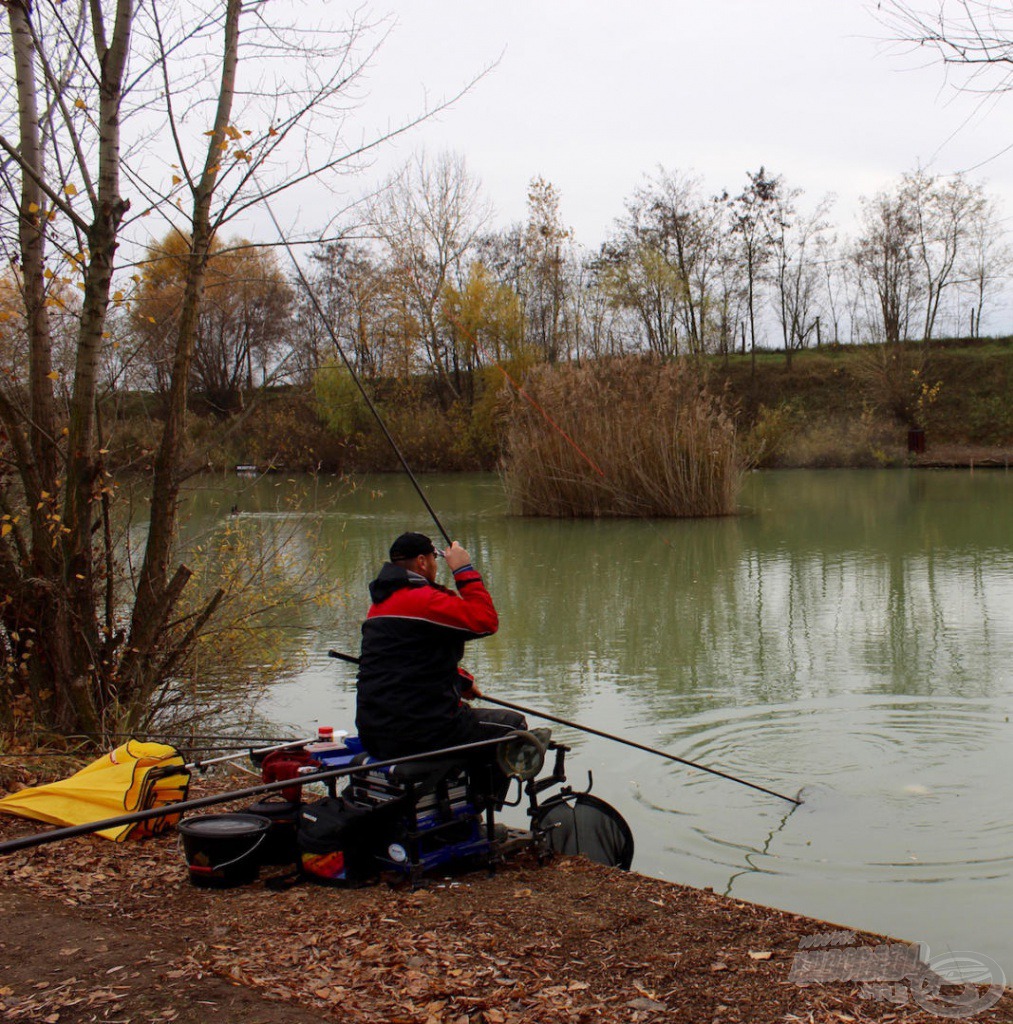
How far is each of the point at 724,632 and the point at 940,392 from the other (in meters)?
33.8

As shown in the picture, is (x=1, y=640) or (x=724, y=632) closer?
(x=1, y=640)

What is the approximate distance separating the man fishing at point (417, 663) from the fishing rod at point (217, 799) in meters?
0.10

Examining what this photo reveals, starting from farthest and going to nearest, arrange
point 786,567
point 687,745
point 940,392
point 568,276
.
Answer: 1. point 940,392
2. point 568,276
3. point 786,567
4. point 687,745

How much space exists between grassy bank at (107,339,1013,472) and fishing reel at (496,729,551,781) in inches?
1094

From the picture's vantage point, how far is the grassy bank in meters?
34.7

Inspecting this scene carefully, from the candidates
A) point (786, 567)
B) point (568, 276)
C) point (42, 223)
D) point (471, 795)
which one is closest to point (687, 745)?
point (471, 795)

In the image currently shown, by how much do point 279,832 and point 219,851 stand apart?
0.31 metres

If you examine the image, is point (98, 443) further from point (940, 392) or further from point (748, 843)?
point (940, 392)

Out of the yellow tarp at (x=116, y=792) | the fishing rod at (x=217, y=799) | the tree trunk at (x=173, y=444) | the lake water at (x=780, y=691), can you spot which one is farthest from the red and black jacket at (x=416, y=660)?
the tree trunk at (x=173, y=444)

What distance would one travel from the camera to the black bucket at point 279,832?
3.90m

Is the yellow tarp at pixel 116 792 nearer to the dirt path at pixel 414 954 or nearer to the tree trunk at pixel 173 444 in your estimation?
the dirt path at pixel 414 954

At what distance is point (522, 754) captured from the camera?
386cm

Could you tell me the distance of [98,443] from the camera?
5508 mm

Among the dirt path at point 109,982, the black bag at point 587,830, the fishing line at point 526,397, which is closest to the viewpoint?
the dirt path at point 109,982
